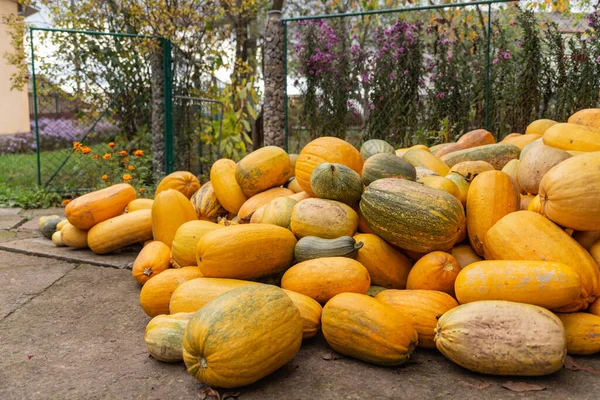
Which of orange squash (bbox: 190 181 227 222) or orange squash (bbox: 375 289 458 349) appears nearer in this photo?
orange squash (bbox: 375 289 458 349)

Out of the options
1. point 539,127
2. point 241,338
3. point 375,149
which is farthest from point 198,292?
point 539,127

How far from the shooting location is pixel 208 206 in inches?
164

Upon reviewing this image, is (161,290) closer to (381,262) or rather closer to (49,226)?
(381,262)

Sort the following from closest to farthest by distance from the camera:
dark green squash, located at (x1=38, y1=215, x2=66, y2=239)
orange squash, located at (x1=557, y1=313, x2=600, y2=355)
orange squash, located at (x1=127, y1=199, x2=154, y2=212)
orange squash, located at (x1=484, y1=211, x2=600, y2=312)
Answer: orange squash, located at (x1=557, y1=313, x2=600, y2=355) < orange squash, located at (x1=484, y1=211, x2=600, y2=312) < orange squash, located at (x1=127, y1=199, x2=154, y2=212) < dark green squash, located at (x1=38, y1=215, x2=66, y2=239)

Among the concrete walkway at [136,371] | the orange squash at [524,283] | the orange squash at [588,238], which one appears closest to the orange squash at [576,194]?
the orange squash at [588,238]

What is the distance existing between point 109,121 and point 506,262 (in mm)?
7771

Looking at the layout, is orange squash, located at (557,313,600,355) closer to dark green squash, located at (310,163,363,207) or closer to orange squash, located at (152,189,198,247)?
dark green squash, located at (310,163,363,207)

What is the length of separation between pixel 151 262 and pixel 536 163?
248cm

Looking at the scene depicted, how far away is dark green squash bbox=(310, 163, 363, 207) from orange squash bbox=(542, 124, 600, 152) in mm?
1304

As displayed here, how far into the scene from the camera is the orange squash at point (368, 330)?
2.32m

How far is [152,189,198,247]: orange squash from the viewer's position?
378 cm

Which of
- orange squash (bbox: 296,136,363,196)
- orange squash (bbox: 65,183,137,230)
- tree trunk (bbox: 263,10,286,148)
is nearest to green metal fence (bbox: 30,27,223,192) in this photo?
tree trunk (bbox: 263,10,286,148)

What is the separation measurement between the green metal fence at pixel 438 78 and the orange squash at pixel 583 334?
4275mm

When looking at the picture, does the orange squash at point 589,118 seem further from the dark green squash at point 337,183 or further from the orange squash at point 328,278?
the orange squash at point 328,278
